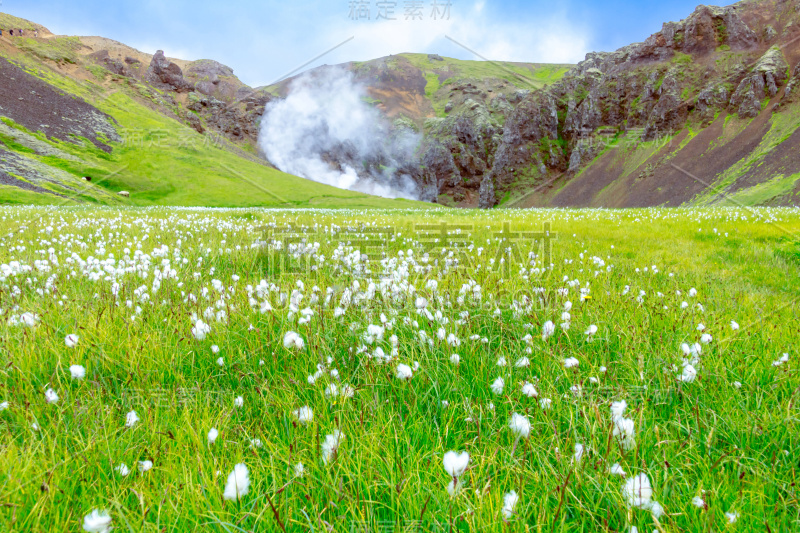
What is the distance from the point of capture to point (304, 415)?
184 centimetres

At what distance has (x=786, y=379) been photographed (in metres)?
2.25

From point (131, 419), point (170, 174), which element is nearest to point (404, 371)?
point (131, 419)

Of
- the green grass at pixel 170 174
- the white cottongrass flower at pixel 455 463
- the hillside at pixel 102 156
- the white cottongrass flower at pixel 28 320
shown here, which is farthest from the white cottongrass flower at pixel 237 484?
the green grass at pixel 170 174

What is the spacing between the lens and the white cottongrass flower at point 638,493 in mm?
1337

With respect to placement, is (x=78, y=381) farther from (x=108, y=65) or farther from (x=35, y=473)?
(x=108, y=65)

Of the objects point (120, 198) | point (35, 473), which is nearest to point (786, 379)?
point (35, 473)

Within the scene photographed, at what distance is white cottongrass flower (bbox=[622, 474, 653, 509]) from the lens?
1.34m

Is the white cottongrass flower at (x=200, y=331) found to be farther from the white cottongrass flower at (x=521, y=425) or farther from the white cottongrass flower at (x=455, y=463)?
the white cottongrass flower at (x=521, y=425)

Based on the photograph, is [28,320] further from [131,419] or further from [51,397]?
[131,419]

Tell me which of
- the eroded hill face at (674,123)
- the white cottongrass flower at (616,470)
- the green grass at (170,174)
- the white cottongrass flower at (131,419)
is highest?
the eroded hill face at (674,123)

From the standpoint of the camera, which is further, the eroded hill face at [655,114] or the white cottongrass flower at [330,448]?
the eroded hill face at [655,114]

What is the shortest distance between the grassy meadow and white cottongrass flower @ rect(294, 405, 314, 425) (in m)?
0.02

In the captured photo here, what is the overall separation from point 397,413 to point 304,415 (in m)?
0.47

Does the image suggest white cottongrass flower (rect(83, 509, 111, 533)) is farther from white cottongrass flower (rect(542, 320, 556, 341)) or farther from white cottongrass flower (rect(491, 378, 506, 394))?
white cottongrass flower (rect(542, 320, 556, 341))
